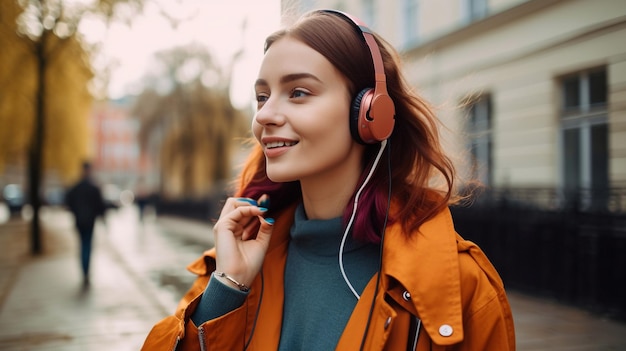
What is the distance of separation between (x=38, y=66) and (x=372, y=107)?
13496 mm

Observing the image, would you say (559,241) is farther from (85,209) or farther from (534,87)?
(85,209)

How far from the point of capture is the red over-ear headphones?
1484 millimetres

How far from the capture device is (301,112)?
1.47 meters

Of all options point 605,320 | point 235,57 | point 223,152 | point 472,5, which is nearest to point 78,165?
point 223,152

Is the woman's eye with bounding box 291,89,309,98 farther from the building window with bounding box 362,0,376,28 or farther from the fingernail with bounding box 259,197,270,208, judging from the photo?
the building window with bounding box 362,0,376,28

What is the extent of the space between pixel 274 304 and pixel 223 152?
24.7 meters

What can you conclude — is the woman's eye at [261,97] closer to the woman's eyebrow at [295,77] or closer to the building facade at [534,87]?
the woman's eyebrow at [295,77]

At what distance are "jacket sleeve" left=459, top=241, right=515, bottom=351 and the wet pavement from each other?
4.18m

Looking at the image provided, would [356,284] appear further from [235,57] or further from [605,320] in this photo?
[235,57]

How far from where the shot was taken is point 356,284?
1513mm

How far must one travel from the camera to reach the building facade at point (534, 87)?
8773 millimetres

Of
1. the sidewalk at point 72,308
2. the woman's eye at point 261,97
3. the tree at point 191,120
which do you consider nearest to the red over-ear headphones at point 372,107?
the woman's eye at point 261,97

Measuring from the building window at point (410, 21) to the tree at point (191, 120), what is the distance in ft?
33.2

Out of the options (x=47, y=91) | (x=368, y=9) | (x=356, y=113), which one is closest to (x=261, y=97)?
(x=356, y=113)
